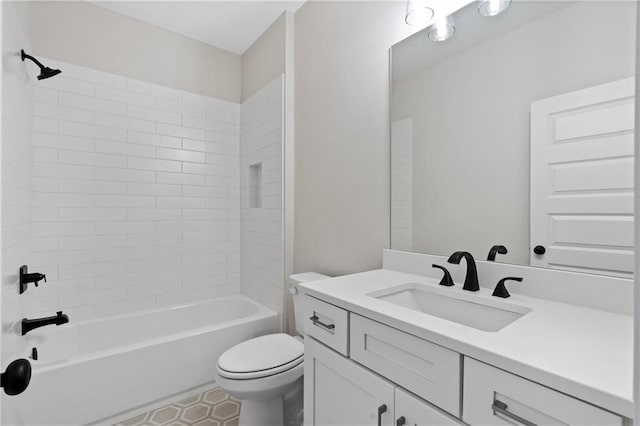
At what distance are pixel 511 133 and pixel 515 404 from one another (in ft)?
2.94

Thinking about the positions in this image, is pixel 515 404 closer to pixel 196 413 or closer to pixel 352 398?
pixel 352 398

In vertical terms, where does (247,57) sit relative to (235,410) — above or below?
above

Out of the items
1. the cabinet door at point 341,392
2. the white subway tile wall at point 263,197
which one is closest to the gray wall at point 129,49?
the white subway tile wall at point 263,197

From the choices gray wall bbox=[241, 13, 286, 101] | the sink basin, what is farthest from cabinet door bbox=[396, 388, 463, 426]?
gray wall bbox=[241, 13, 286, 101]

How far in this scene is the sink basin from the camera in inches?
38.1

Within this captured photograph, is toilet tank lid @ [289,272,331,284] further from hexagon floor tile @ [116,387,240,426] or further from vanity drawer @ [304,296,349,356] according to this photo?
hexagon floor tile @ [116,387,240,426]

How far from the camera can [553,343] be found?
663mm

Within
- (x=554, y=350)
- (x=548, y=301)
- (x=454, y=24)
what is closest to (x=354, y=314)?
(x=554, y=350)

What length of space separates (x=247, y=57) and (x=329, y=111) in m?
1.38

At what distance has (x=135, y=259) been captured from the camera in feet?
7.87

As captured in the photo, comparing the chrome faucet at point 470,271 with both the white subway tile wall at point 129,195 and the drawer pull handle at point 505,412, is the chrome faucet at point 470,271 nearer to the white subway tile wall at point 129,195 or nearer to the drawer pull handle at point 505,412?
the drawer pull handle at point 505,412

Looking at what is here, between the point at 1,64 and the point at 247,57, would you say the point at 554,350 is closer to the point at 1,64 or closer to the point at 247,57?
the point at 1,64

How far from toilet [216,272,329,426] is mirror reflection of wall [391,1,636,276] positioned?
865mm

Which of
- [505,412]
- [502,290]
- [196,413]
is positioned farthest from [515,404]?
[196,413]
